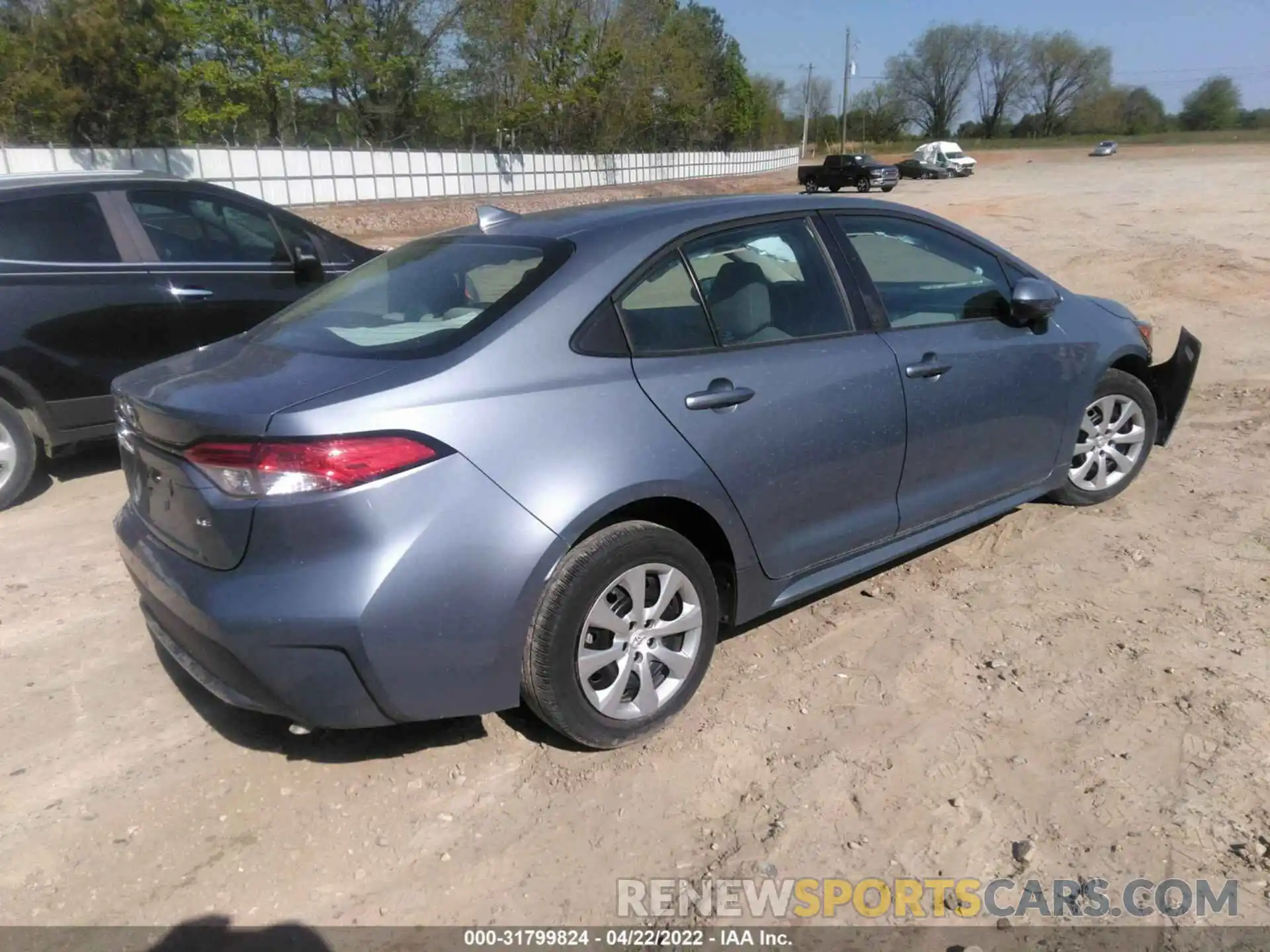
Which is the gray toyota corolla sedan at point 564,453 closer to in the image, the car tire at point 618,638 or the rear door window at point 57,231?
the car tire at point 618,638

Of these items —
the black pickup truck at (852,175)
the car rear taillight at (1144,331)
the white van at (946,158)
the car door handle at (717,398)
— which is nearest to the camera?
the car door handle at (717,398)

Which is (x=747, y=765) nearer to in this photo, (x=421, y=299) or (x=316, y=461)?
(x=316, y=461)

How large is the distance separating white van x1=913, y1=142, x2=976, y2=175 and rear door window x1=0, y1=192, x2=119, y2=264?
5273cm

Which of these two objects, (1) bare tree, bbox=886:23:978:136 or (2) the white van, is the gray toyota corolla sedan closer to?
(2) the white van

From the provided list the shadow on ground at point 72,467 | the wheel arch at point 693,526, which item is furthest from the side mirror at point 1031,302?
the shadow on ground at point 72,467

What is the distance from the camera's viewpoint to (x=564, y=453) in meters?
2.72

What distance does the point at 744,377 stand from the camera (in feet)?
10.5

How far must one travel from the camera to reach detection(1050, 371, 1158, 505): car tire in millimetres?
4695

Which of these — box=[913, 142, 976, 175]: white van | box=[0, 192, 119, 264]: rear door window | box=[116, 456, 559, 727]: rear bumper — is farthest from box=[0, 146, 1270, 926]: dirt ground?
box=[913, 142, 976, 175]: white van

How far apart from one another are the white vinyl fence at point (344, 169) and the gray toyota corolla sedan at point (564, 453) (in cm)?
1478

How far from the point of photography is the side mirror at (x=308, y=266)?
608 cm

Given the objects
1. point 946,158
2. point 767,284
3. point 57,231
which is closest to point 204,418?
point 767,284

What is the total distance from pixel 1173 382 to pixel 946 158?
5329 cm

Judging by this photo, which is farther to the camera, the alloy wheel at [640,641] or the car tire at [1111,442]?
the car tire at [1111,442]
